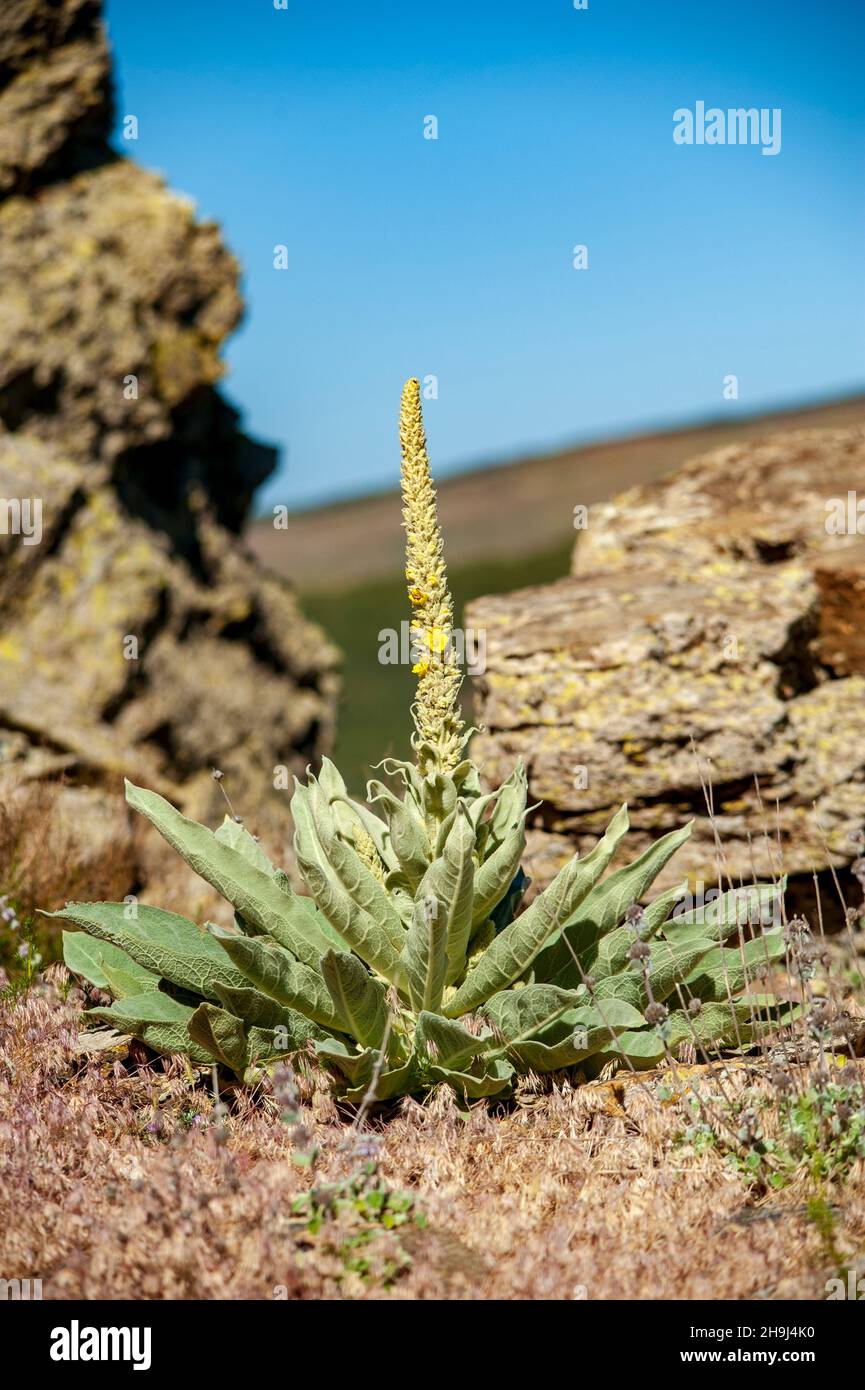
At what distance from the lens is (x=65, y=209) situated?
1134 cm

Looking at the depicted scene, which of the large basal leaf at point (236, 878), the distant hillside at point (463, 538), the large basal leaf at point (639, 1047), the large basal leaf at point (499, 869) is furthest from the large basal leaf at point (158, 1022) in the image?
the distant hillside at point (463, 538)

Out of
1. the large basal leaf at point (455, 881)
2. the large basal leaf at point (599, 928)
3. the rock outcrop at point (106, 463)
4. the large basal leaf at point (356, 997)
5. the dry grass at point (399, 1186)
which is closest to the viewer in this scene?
the dry grass at point (399, 1186)

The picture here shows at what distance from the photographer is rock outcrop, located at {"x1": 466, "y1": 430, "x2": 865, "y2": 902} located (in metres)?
6.01

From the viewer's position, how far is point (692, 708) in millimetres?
6039

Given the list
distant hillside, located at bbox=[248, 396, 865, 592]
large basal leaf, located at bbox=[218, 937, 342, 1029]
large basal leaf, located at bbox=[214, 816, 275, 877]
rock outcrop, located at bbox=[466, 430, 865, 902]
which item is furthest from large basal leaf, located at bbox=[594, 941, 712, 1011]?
distant hillside, located at bbox=[248, 396, 865, 592]

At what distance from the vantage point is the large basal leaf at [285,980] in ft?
12.5

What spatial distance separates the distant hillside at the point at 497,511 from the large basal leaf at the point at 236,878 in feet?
91.0

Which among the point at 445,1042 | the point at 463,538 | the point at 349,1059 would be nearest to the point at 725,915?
the point at 445,1042

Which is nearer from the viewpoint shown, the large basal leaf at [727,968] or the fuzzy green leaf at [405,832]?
the fuzzy green leaf at [405,832]

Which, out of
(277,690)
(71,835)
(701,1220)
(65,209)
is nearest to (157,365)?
(65,209)

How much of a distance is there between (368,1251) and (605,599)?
4.37 metres

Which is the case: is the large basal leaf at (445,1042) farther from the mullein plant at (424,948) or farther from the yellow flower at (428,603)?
the yellow flower at (428,603)
